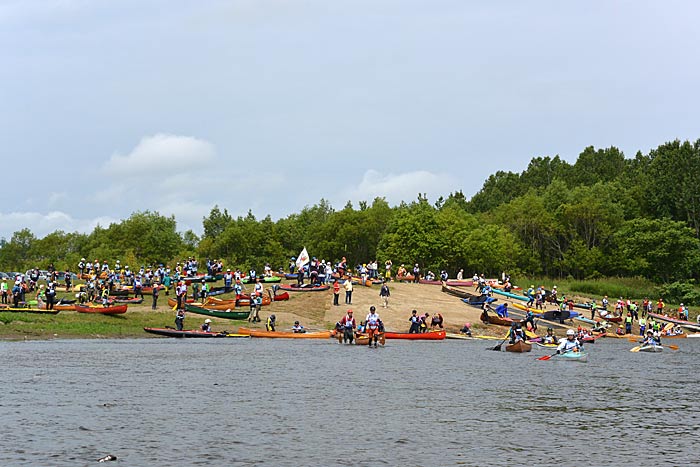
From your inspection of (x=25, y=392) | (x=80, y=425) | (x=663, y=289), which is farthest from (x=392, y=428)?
(x=663, y=289)

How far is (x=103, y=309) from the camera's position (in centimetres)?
6022

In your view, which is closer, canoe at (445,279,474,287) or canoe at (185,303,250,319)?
canoe at (185,303,250,319)

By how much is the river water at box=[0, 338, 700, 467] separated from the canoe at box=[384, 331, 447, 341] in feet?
38.7

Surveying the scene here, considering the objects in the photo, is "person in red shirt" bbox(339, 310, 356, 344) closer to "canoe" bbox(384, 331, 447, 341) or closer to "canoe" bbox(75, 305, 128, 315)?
"canoe" bbox(384, 331, 447, 341)

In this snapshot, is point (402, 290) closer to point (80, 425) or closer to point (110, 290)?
point (110, 290)

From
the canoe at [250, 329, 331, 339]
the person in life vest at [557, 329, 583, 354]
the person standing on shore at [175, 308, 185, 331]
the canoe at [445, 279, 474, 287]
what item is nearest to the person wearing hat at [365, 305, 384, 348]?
the canoe at [250, 329, 331, 339]

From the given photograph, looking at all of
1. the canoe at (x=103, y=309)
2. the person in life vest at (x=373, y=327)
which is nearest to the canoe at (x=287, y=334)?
the person in life vest at (x=373, y=327)

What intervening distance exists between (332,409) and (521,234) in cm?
11787

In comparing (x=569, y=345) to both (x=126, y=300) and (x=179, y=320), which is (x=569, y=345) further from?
(x=126, y=300)

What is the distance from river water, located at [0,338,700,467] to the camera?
71.3 ft

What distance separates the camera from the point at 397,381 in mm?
36531

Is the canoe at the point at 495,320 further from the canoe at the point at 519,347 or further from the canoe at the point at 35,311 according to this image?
the canoe at the point at 35,311

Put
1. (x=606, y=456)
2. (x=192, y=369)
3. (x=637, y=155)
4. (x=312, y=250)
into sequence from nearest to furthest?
(x=606, y=456) → (x=192, y=369) → (x=312, y=250) → (x=637, y=155)

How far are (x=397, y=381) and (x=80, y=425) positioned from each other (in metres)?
16.0
